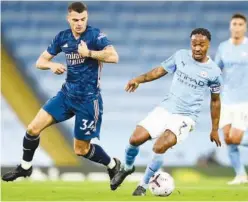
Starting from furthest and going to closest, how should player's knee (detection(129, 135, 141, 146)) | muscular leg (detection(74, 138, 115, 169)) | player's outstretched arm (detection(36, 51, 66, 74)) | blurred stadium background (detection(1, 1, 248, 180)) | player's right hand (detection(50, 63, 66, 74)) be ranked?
blurred stadium background (detection(1, 1, 248, 180))
muscular leg (detection(74, 138, 115, 169))
player's knee (detection(129, 135, 141, 146))
player's outstretched arm (detection(36, 51, 66, 74))
player's right hand (detection(50, 63, 66, 74))

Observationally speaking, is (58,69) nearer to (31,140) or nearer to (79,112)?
(79,112)

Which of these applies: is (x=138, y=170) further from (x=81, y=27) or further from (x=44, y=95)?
(x=81, y=27)

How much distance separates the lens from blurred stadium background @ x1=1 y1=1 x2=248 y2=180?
20.6 m

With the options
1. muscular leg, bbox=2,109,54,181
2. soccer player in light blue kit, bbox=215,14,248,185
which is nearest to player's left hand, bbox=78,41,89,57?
muscular leg, bbox=2,109,54,181

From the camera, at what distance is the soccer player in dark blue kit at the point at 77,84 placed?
1123cm

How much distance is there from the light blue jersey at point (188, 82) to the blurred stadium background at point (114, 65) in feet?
29.2

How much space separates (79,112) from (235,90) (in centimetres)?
358

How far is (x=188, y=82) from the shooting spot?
1136 cm

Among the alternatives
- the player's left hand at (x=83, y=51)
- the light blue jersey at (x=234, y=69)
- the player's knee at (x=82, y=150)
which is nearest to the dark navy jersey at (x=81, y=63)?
the player's left hand at (x=83, y=51)

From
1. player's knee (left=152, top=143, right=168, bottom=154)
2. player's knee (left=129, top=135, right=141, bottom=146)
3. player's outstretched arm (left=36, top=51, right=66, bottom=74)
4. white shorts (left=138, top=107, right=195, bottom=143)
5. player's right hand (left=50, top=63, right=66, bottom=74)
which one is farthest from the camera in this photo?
player's knee (left=129, top=135, right=141, bottom=146)

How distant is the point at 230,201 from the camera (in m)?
10.4

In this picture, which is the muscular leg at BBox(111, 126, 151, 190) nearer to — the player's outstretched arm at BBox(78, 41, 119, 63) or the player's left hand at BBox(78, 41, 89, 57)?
the player's outstretched arm at BBox(78, 41, 119, 63)

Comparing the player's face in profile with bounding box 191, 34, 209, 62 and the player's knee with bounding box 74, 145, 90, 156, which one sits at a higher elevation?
the player's face in profile with bounding box 191, 34, 209, 62

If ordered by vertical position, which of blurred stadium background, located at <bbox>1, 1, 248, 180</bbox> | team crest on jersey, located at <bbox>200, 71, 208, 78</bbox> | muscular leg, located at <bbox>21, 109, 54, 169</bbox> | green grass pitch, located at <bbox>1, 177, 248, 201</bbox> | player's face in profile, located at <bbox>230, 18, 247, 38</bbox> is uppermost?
team crest on jersey, located at <bbox>200, 71, 208, 78</bbox>
